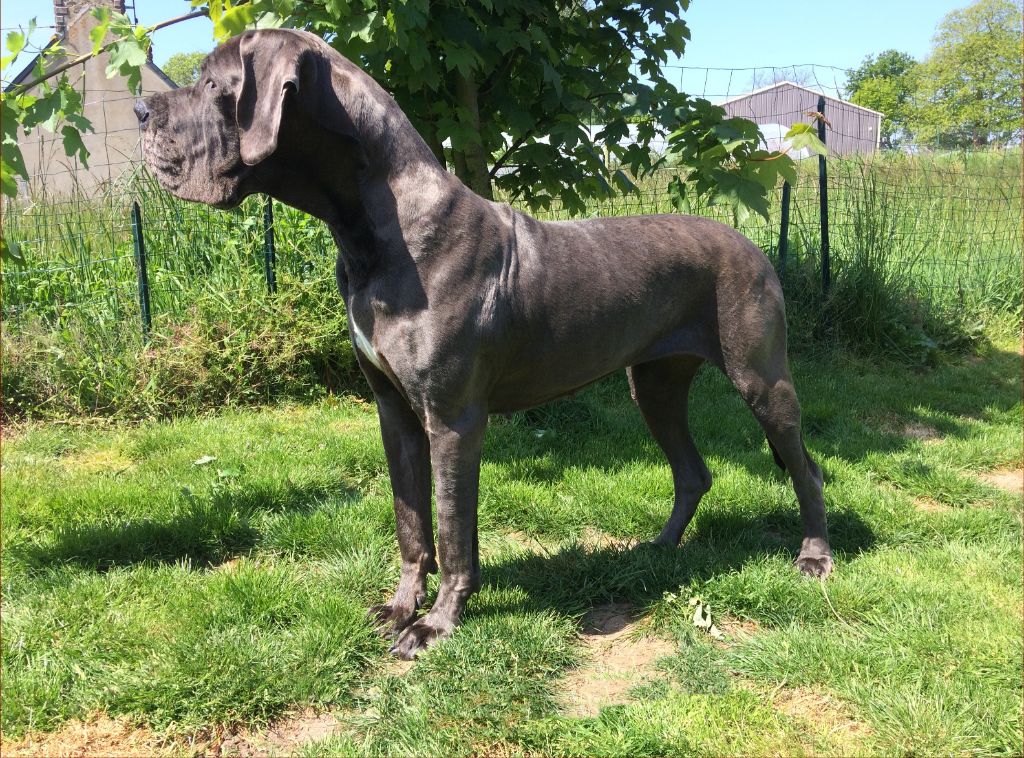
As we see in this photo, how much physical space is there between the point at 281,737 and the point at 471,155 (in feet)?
12.2

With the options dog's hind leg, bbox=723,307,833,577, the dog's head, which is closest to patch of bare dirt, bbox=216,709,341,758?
the dog's head

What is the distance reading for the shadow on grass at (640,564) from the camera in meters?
3.38

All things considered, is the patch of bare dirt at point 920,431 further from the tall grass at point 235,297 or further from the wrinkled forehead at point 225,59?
the wrinkled forehead at point 225,59

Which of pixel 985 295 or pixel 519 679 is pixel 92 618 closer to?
pixel 519 679

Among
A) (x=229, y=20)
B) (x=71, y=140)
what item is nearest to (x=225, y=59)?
(x=229, y=20)

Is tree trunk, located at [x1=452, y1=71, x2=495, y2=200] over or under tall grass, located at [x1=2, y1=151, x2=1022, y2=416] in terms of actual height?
over

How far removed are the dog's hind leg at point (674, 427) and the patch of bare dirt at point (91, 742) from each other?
7.41ft

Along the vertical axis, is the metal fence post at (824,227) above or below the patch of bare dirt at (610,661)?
above

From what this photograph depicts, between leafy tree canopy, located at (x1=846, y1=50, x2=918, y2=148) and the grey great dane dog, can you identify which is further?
leafy tree canopy, located at (x1=846, y1=50, x2=918, y2=148)

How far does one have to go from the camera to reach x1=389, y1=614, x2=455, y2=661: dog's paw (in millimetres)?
2928

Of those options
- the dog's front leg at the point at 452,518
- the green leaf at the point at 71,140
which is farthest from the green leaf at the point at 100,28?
the dog's front leg at the point at 452,518

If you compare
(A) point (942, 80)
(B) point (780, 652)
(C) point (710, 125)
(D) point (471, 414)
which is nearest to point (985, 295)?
(C) point (710, 125)

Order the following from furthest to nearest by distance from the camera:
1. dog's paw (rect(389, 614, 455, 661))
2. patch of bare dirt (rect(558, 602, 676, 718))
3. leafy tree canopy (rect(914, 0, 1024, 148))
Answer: leafy tree canopy (rect(914, 0, 1024, 148)) → dog's paw (rect(389, 614, 455, 661)) → patch of bare dirt (rect(558, 602, 676, 718))

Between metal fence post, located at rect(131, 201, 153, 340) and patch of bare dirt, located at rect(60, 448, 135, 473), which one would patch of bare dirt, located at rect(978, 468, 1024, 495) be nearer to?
patch of bare dirt, located at rect(60, 448, 135, 473)
